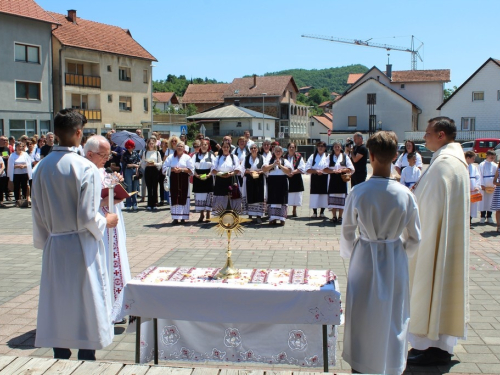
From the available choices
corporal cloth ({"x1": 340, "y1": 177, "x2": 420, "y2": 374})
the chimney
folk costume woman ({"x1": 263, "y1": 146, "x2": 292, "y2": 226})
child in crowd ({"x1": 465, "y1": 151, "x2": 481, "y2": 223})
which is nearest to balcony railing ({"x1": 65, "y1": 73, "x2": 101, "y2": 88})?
the chimney

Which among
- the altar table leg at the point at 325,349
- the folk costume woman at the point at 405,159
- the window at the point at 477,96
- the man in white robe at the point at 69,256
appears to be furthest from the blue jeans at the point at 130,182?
the window at the point at 477,96

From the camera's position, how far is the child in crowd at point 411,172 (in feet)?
47.1

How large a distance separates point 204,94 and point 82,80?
186 ft

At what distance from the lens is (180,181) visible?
1360 cm

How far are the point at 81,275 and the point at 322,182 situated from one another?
1072 centimetres

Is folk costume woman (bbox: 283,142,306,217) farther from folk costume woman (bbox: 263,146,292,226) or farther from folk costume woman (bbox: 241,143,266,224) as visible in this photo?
folk costume woman (bbox: 241,143,266,224)

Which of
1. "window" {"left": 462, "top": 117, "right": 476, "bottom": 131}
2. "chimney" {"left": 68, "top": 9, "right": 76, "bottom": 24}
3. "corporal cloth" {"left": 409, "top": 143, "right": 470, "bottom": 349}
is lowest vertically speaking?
"corporal cloth" {"left": 409, "top": 143, "right": 470, "bottom": 349}

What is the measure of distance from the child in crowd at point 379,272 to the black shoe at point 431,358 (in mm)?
1132

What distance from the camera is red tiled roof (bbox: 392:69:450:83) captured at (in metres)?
68.2

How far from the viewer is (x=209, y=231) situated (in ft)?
41.5

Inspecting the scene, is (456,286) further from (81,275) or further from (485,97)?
(485,97)

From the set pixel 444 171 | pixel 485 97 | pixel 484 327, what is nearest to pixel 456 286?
pixel 444 171

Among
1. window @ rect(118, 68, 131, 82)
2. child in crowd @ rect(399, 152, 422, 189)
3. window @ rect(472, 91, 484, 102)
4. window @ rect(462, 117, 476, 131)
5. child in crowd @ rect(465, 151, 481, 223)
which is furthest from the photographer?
window @ rect(462, 117, 476, 131)

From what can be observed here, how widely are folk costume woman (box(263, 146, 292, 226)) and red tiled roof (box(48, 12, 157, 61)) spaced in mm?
34349
